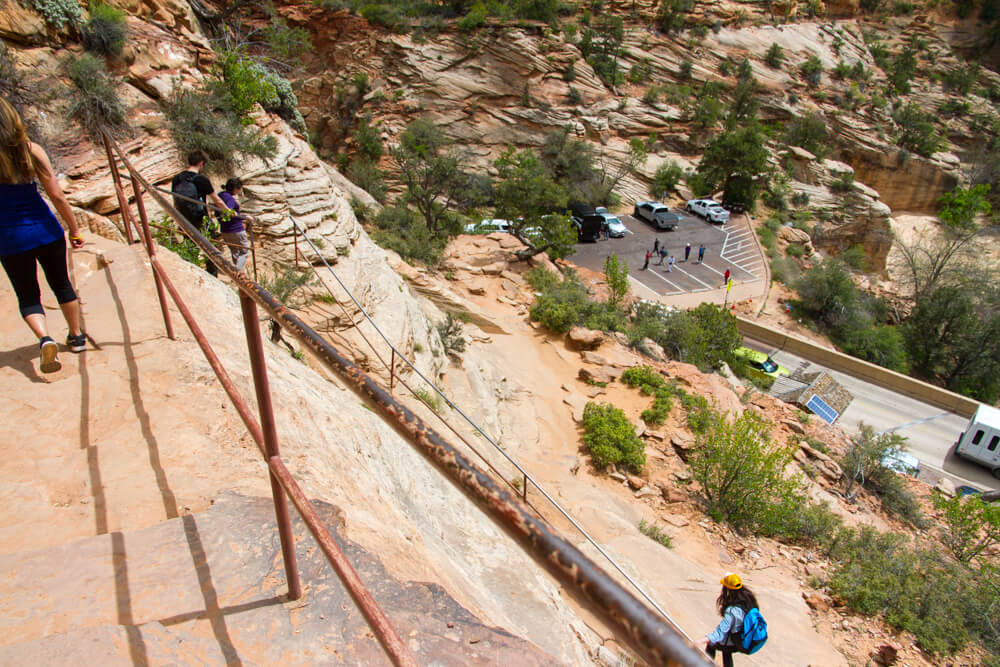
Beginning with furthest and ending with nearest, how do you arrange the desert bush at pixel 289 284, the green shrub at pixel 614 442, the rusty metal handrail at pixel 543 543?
the green shrub at pixel 614 442 < the desert bush at pixel 289 284 < the rusty metal handrail at pixel 543 543

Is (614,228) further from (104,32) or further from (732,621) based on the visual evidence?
(732,621)

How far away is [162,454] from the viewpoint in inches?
96.2

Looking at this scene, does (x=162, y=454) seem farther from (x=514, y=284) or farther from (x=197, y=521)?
(x=514, y=284)

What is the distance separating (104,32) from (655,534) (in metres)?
11.7

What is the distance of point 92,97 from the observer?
7566 millimetres

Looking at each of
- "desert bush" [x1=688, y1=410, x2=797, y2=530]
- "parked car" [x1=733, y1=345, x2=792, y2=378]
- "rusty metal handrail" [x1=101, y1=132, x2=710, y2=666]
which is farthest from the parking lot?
"rusty metal handrail" [x1=101, y1=132, x2=710, y2=666]

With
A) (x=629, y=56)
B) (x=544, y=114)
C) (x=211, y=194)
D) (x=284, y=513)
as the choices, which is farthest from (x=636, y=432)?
(x=629, y=56)

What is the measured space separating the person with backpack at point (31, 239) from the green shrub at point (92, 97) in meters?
5.62

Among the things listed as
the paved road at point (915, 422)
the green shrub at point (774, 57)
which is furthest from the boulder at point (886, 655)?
the green shrub at point (774, 57)

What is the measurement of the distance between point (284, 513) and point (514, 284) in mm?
17075

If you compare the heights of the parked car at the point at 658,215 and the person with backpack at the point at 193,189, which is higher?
the person with backpack at the point at 193,189

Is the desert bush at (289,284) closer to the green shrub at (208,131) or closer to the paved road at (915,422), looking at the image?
the green shrub at (208,131)

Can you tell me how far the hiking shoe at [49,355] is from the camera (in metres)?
2.85

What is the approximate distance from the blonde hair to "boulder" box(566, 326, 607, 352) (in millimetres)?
12610
